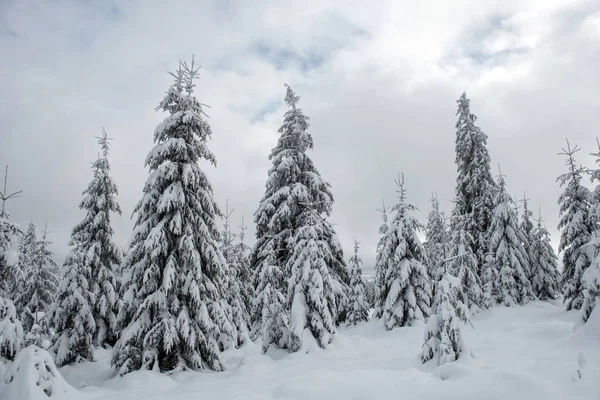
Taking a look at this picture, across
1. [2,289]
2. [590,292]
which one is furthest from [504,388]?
[2,289]

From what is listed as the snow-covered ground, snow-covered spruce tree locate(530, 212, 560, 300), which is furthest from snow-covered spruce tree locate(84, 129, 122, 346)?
snow-covered spruce tree locate(530, 212, 560, 300)

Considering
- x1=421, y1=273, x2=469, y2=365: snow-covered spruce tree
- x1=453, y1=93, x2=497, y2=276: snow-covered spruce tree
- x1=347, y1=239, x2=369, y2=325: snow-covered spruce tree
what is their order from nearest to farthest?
x1=421, y1=273, x2=469, y2=365: snow-covered spruce tree → x1=347, y1=239, x2=369, y2=325: snow-covered spruce tree → x1=453, y1=93, x2=497, y2=276: snow-covered spruce tree

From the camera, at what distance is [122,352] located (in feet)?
40.1

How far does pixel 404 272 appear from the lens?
64.0ft

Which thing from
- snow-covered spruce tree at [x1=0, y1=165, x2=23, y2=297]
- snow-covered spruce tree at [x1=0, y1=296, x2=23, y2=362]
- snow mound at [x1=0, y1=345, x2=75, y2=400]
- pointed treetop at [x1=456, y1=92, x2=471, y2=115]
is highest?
pointed treetop at [x1=456, y1=92, x2=471, y2=115]

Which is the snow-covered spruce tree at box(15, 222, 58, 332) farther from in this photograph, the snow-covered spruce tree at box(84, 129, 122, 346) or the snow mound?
the snow mound

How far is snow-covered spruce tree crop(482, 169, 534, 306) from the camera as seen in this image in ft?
81.2

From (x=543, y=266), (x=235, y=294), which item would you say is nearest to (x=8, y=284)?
(x=235, y=294)

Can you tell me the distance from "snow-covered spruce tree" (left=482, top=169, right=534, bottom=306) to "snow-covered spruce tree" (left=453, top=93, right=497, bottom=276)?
4.63 ft

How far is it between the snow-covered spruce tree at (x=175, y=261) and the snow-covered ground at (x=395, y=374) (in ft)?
3.30

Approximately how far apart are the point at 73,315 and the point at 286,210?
1181cm

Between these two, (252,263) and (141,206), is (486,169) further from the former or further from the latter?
(141,206)

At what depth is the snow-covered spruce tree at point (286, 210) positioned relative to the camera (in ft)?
62.5

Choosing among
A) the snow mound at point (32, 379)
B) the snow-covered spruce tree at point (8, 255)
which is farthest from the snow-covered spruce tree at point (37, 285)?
the snow mound at point (32, 379)
